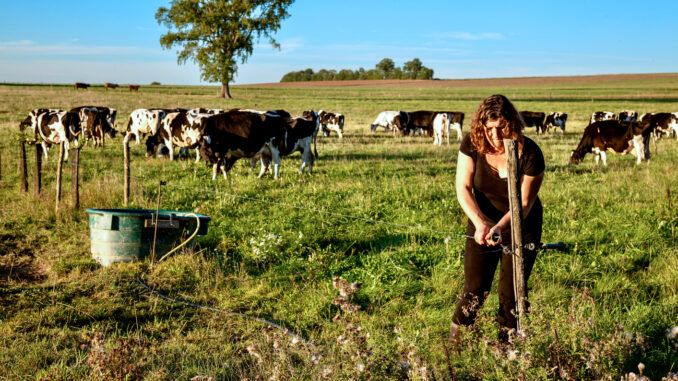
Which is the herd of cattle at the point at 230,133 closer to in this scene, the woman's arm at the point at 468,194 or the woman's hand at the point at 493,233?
the woman's arm at the point at 468,194

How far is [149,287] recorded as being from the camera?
20.9ft

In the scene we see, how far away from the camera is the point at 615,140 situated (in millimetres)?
16344

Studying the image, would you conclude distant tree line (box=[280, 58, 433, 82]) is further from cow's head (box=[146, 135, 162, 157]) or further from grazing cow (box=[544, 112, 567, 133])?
cow's head (box=[146, 135, 162, 157])

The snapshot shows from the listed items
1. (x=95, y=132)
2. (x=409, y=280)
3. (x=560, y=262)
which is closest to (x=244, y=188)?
(x=409, y=280)

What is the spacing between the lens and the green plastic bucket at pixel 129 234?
22.7 ft

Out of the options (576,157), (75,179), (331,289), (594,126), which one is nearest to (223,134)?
(75,179)

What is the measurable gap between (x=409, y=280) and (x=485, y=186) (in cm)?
253

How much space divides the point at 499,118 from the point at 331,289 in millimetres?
3176

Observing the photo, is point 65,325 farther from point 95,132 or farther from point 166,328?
point 95,132

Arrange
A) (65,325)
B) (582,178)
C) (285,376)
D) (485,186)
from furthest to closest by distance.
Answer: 1. (582,178)
2. (65,325)
3. (485,186)
4. (285,376)

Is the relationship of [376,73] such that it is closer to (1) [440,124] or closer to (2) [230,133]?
(1) [440,124]

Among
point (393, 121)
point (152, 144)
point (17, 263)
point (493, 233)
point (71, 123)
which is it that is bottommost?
point (17, 263)

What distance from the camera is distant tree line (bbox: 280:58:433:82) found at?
143375 mm

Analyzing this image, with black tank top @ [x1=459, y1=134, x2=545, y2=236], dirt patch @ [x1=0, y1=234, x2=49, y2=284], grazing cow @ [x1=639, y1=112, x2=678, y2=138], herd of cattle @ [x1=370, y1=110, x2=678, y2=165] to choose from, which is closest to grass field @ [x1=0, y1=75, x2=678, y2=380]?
dirt patch @ [x1=0, y1=234, x2=49, y2=284]
